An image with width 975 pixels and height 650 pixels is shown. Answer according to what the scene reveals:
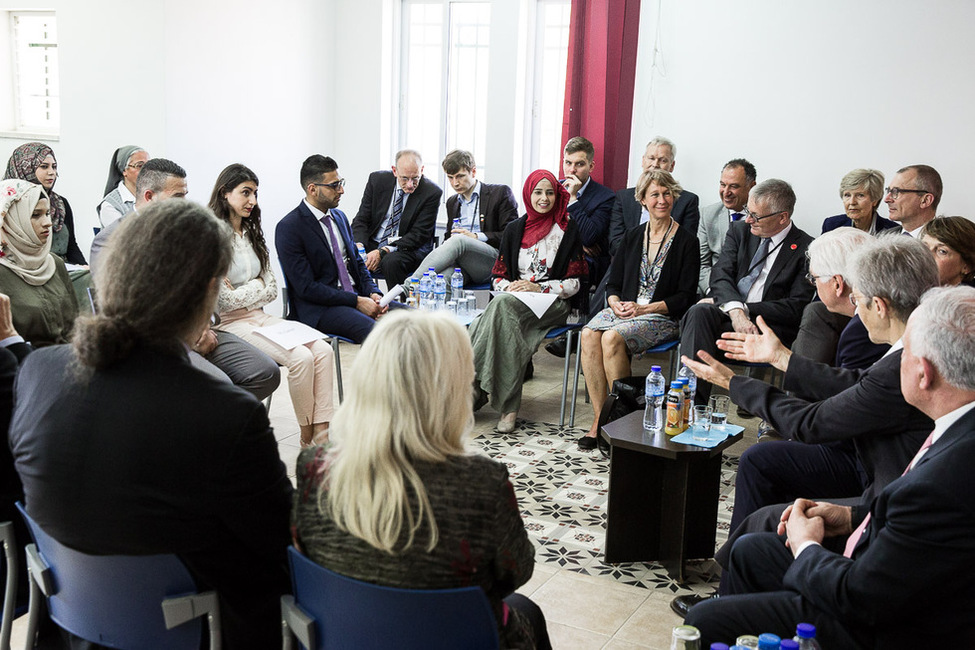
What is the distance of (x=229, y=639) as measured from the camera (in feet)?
5.60

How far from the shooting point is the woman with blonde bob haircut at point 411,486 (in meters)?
1.53

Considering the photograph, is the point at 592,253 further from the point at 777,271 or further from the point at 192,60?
the point at 192,60

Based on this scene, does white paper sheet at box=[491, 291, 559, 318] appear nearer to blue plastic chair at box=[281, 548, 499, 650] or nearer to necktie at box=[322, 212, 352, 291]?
necktie at box=[322, 212, 352, 291]

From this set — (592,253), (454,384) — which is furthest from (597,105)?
(454,384)

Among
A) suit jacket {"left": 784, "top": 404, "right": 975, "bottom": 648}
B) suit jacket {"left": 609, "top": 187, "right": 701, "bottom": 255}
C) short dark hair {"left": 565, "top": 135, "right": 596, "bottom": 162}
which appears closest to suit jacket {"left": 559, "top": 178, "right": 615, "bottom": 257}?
suit jacket {"left": 609, "top": 187, "right": 701, "bottom": 255}

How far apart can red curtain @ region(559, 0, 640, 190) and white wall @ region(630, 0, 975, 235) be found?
3.4 inches

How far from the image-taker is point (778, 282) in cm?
470

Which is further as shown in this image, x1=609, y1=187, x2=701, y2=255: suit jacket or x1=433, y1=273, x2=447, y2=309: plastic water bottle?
x1=609, y1=187, x2=701, y2=255: suit jacket

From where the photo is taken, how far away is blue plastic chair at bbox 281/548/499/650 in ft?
4.83

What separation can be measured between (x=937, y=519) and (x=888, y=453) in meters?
0.90

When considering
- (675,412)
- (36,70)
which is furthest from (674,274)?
(36,70)

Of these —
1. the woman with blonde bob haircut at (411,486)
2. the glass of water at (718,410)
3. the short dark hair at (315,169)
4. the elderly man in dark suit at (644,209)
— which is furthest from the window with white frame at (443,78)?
the woman with blonde bob haircut at (411,486)

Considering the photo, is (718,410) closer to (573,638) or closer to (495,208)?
(573,638)

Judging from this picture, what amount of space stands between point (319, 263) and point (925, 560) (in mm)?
3599
